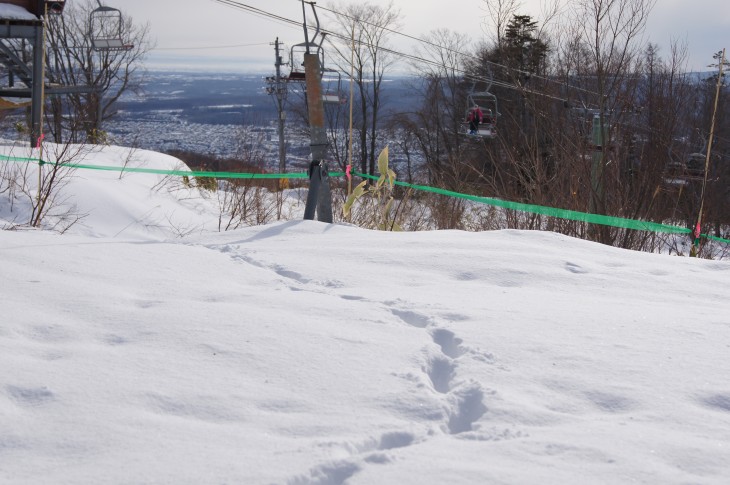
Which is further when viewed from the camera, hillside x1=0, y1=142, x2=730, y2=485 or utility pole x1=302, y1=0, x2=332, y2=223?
utility pole x1=302, y1=0, x2=332, y2=223

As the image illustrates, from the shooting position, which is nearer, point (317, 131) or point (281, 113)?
point (317, 131)

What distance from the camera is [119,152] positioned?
14484 millimetres

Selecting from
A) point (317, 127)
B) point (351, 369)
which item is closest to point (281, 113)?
point (317, 127)

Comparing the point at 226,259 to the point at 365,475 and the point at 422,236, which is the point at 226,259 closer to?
the point at 422,236

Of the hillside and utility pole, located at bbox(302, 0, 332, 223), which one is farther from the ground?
utility pole, located at bbox(302, 0, 332, 223)

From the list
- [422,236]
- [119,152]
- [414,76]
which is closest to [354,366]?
[422,236]

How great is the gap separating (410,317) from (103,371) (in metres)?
1.49

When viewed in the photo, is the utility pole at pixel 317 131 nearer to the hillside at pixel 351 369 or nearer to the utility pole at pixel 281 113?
the hillside at pixel 351 369

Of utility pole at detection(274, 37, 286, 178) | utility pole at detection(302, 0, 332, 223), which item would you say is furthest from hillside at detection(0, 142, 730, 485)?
utility pole at detection(274, 37, 286, 178)

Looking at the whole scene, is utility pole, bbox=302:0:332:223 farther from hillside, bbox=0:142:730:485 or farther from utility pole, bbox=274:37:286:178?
utility pole, bbox=274:37:286:178

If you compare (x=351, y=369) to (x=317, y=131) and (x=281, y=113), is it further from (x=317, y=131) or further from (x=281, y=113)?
(x=281, y=113)

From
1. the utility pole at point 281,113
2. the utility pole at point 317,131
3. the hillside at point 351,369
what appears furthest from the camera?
the utility pole at point 281,113

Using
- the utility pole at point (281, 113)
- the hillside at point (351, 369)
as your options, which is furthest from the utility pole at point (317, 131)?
the utility pole at point (281, 113)

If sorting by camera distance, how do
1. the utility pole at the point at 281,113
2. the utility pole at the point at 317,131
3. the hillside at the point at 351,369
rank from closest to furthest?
the hillside at the point at 351,369
the utility pole at the point at 317,131
the utility pole at the point at 281,113
